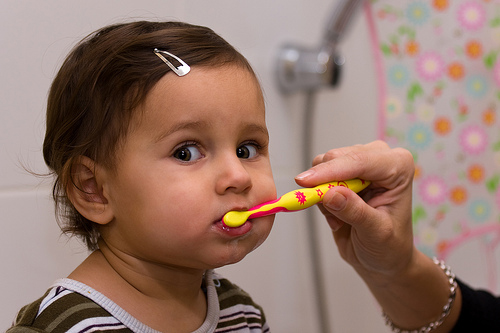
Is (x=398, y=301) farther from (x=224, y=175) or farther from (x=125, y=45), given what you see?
(x=125, y=45)

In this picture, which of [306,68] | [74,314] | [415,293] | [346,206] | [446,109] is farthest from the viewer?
[446,109]

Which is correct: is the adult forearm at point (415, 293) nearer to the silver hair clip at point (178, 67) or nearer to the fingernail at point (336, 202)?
the fingernail at point (336, 202)

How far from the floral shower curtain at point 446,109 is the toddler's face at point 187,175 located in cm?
76

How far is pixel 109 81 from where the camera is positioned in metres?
0.54

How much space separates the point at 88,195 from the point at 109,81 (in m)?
0.12

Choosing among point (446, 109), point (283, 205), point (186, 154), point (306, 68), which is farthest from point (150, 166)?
point (446, 109)

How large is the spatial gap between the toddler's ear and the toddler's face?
0.02m

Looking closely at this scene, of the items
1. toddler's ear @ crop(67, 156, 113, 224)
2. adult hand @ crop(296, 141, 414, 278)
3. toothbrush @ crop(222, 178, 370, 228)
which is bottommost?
adult hand @ crop(296, 141, 414, 278)

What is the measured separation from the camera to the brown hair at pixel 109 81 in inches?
21.0

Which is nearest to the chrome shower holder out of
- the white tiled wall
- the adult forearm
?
the white tiled wall

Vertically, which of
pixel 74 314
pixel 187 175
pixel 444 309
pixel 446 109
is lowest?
pixel 444 309

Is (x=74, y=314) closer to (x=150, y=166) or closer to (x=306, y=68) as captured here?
(x=150, y=166)

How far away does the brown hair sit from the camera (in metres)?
0.53

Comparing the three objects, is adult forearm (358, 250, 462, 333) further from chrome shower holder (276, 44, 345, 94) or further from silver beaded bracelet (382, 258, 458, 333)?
chrome shower holder (276, 44, 345, 94)
